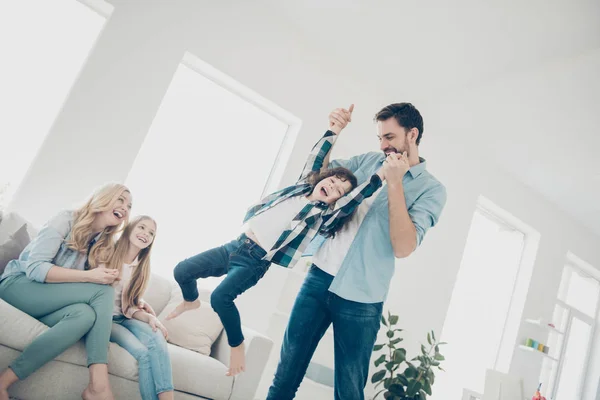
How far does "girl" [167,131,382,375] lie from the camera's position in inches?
57.2

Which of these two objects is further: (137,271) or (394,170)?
(137,271)

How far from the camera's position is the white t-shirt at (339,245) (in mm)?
1461

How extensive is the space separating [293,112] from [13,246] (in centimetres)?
261

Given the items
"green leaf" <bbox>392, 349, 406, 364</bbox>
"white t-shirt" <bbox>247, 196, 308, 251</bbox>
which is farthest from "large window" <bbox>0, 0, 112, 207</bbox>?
"green leaf" <bbox>392, 349, 406, 364</bbox>

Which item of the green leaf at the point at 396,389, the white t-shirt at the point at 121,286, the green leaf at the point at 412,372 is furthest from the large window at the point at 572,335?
the white t-shirt at the point at 121,286

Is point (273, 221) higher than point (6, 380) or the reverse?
higher

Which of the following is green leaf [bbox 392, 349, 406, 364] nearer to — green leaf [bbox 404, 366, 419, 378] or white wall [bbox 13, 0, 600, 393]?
green leaf [bbox 404, 366, 419, 378]

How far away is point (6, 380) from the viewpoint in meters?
1.75

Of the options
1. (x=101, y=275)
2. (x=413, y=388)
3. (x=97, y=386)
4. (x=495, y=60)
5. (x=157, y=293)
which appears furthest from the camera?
(x=413, y=388)

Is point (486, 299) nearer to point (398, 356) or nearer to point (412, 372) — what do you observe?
point (412, 372)

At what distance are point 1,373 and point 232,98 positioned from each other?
116 inches

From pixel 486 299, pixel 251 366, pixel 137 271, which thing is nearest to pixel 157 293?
pixel 137 271

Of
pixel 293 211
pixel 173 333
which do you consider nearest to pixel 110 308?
pixel 173 333

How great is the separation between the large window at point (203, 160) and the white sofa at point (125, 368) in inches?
37.5
